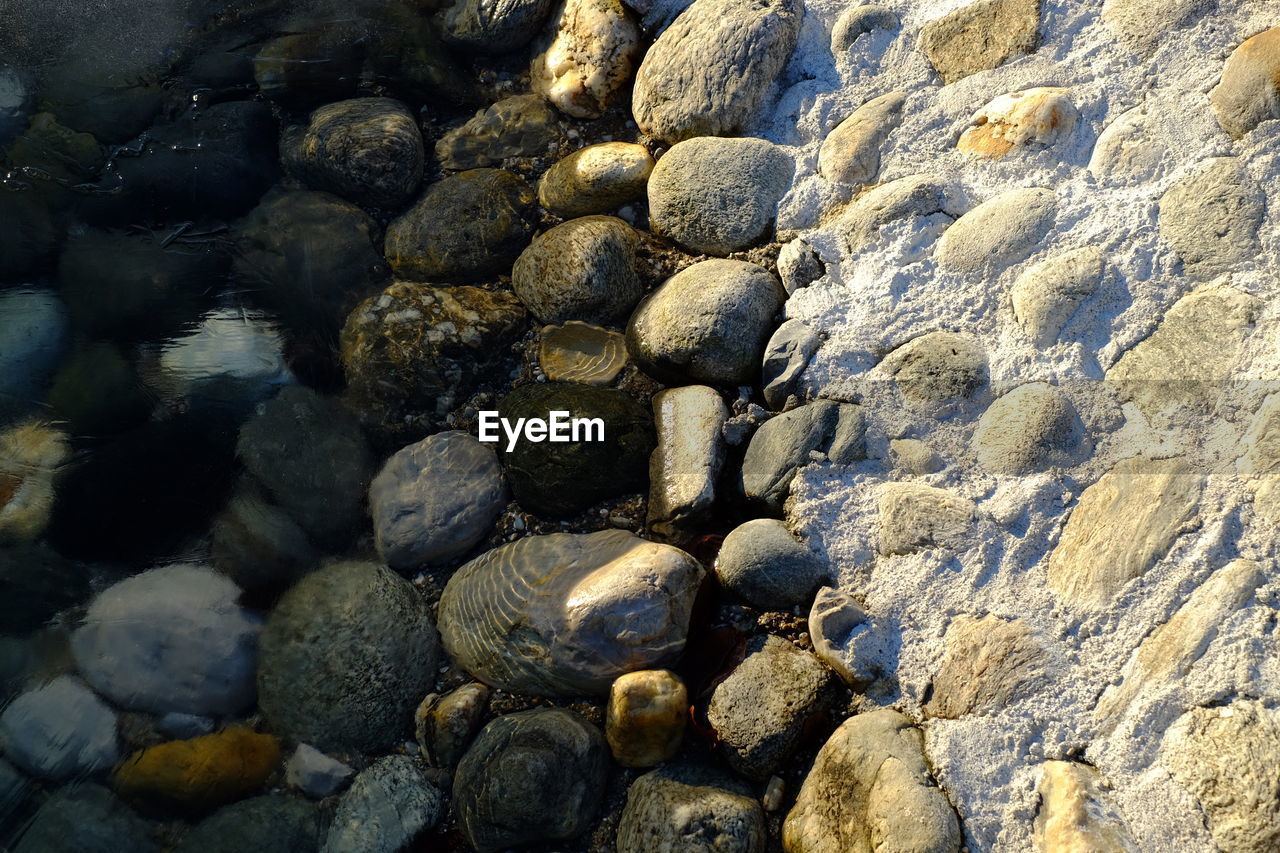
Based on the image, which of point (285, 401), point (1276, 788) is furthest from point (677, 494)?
point (1276, 788)

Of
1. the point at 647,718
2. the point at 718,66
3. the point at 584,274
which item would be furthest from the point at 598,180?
the point at 647,718

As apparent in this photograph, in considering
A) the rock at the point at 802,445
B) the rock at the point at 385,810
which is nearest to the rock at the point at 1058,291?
the rock at the point at 802,445

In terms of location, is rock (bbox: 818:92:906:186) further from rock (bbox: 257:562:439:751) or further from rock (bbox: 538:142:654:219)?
rock (bbox: 257:562:439:751)

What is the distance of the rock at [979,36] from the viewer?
269 centimetres

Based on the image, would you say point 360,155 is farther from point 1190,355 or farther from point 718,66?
point 1190,355

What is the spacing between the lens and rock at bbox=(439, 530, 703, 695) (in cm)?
237

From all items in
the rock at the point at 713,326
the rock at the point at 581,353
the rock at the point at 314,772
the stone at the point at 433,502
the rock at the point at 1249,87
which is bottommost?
the rock at the point at 314,772

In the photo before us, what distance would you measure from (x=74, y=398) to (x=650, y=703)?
1.89 metres

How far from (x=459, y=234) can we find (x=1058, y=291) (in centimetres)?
181

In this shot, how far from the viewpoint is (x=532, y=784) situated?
7.29ft

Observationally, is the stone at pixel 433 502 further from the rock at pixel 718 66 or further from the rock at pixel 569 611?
the rock at pixel 718 66

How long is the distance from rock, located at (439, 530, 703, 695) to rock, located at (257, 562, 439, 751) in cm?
12

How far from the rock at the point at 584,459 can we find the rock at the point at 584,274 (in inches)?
12.4

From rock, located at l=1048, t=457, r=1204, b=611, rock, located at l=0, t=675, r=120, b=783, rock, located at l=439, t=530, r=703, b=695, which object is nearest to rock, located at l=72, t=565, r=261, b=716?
rock, located at l=0, t=675, r=120, b=783
